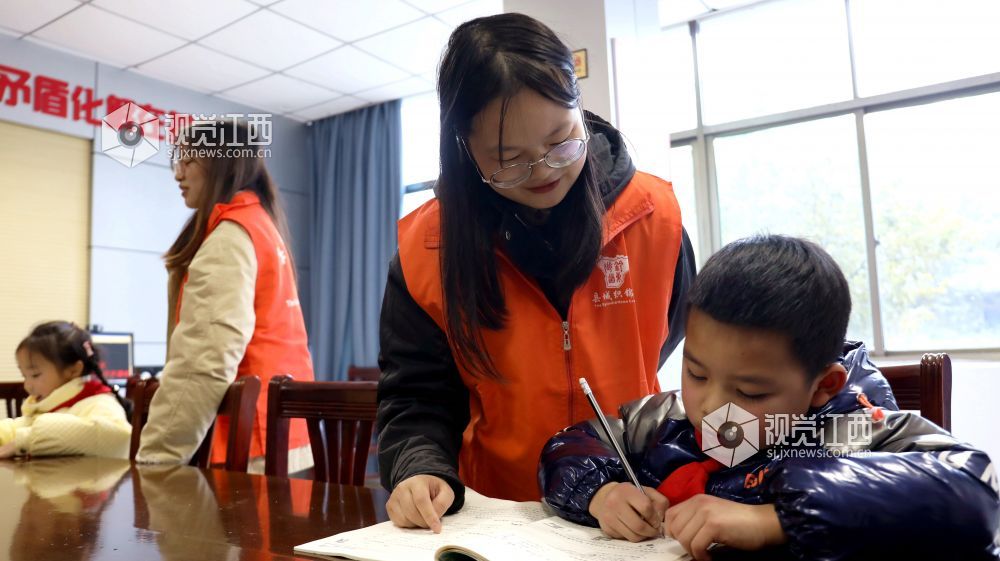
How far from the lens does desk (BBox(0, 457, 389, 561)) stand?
0.78m

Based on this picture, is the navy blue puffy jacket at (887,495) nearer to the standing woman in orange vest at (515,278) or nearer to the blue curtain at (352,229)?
the standing woman in orange vest at (515,278)

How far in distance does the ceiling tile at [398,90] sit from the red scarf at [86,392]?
3.16 m

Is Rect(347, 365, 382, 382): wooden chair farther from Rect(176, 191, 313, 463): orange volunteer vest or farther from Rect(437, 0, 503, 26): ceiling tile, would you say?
Rect(176, 191, 313, 463): orange volunteer vest

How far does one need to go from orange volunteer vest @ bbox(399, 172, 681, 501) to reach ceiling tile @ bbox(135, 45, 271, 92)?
12.5 feet

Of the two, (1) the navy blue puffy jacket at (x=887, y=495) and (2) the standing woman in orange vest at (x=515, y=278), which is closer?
(1) the navy blue puffy jacket at (x=887, y=495)

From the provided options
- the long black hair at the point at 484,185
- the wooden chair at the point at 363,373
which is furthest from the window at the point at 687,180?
the long black hair at the point at 484,185

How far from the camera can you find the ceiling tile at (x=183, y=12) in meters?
3.72

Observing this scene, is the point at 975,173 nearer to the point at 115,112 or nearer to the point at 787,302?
the point at 787,302

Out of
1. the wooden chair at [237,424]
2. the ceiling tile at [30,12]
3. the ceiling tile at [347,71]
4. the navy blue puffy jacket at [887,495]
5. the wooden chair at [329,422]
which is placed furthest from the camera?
the ceiling tile at [347,71]

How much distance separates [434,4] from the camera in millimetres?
3822

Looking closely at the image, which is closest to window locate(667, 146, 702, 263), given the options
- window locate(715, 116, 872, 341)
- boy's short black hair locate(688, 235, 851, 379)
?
window locate(715, 116, 872, 341)

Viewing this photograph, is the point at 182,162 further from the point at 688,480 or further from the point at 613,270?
the point at 688,480

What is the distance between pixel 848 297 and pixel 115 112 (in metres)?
4.73

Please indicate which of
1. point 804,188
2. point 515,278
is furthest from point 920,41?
point 515,278
